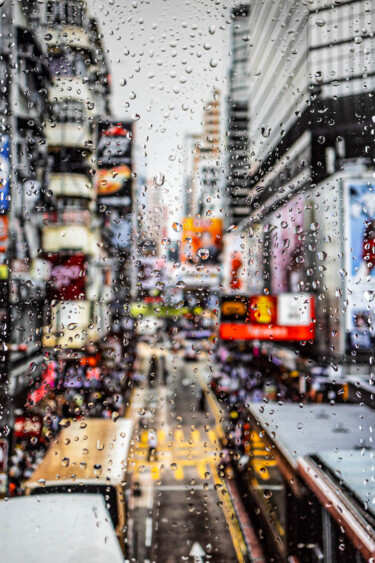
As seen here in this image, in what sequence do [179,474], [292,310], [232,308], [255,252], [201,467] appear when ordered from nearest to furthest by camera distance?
[255,252] < [232,308] < [292,310] < [201,467] < [179,474]

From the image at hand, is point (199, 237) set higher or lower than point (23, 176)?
lower

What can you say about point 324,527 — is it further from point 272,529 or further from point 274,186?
point 274,186

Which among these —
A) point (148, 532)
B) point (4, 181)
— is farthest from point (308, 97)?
point (148, 532)

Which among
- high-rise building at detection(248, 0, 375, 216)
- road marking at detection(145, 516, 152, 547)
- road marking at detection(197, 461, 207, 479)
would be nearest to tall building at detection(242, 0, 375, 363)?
high-rise building at detection(248, 0, 375, 216)

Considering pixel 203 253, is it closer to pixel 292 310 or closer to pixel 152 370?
pixel 152 370

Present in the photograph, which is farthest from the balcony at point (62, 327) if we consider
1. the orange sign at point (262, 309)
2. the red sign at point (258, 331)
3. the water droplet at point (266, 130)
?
the red sign at point (258, 331)

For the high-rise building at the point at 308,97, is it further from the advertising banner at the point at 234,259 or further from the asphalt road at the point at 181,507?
the asphalt road at the point at 181,507
